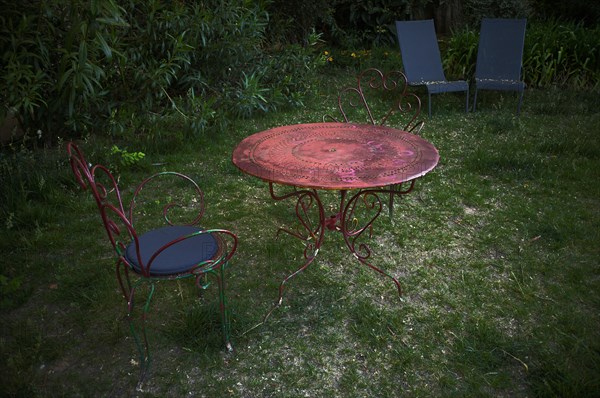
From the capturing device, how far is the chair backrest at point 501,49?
218 inches

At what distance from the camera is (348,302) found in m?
2.61

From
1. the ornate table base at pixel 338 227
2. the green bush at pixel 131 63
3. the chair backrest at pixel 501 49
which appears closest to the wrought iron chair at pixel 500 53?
the chair backrest at pixel 501 49

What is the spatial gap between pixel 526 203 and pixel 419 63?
102 inches

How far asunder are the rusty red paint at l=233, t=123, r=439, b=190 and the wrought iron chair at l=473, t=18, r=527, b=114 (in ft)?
10.1

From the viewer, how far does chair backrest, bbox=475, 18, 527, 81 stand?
5.53m

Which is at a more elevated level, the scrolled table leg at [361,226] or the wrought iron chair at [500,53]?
the wrought iron chair at [500,53]

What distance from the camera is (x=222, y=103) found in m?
5.05

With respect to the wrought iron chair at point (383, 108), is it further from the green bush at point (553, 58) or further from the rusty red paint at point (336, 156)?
the rusty red paint at point (336, 156)

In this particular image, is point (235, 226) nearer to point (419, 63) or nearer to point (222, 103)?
point (222, 103)

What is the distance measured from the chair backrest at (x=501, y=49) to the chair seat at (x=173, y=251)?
4491 mm

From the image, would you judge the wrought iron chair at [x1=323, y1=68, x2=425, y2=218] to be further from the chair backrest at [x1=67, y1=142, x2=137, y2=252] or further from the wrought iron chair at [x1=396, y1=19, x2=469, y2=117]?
the chair backrest at [x1=67, y1=142, x2=137, y2=252]

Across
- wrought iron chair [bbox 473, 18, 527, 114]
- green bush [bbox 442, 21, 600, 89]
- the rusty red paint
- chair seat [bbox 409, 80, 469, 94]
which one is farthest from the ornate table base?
green bush [bbox 442, 21, 600, 89]

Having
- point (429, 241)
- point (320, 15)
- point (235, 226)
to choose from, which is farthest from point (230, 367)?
point (320, 15)

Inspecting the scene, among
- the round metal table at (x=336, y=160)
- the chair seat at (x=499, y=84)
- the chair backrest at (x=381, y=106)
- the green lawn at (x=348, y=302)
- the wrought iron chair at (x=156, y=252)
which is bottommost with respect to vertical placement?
the green lawn at (x=348, y=302)
